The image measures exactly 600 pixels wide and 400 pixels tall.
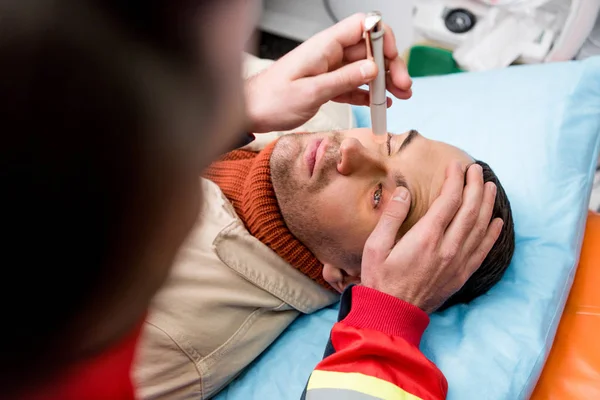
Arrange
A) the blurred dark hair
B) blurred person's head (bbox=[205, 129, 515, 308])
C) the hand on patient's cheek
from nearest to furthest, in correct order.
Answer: the blurred dark hair → the hand on patient's cheek → blurred person's head (bbox=[205, 129, 515, 308])

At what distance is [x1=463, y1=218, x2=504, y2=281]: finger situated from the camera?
104cm

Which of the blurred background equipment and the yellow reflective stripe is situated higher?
the blurred background equipment

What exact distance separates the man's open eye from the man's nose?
0.11 feet

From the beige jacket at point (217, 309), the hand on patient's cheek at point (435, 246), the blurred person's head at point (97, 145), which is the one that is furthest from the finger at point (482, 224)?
Answer: the blurred person's head at point (97, 145)

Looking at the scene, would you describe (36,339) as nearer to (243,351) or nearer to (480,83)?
(243,351)

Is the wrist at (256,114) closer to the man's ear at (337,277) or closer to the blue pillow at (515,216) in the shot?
the man's ear at (337,277)

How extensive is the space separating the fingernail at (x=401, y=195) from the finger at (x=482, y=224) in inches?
5.5

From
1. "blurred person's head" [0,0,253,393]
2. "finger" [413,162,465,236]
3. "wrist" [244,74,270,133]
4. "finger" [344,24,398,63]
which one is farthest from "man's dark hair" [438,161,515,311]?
"blurred person's head" [0,0,253,393]

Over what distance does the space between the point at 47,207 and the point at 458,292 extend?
3.30 ft

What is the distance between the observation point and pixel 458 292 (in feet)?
3.69

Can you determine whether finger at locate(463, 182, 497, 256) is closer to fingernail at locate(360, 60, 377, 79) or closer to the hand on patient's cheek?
the hand on patient's cheek

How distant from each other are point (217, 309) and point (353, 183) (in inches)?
14.4

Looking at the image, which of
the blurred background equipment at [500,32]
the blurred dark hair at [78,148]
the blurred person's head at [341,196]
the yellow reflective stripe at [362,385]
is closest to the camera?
the blurred dark hair at [78,148]

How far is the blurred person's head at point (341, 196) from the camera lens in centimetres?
109
